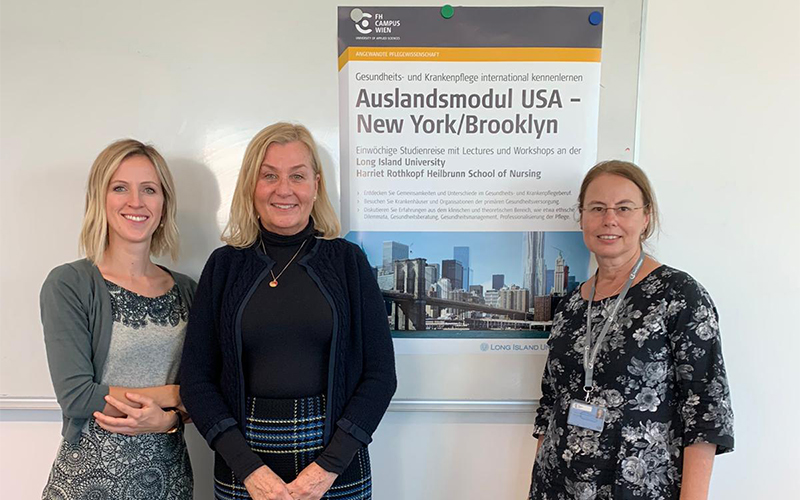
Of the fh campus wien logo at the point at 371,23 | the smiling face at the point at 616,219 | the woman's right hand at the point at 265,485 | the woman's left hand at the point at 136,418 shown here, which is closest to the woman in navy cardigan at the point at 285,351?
the woman's right hand at the point at 265,485

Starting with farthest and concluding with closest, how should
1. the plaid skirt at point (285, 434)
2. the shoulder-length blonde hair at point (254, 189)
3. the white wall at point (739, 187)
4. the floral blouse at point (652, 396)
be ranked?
the white wall at point (739, 187) < the shoulder-length blonde hair at point (254, 189) < the plaid skirt at point (285, 434) < the floral blouse at point (652, 396)

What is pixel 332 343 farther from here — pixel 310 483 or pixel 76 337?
pixel 76 337

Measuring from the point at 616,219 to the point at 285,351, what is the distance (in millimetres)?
991

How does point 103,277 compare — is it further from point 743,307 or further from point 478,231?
point 743,307

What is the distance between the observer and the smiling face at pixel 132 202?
135cm

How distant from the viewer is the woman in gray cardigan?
1.25 m

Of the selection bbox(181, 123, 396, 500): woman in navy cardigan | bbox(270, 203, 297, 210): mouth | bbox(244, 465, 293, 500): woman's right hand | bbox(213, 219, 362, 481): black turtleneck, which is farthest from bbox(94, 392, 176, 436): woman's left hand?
bbox(270, 203, 297, 210): mouth

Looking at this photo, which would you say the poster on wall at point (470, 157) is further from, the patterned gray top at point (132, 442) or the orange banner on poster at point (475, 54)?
the patterned gray top at point (132, 442)

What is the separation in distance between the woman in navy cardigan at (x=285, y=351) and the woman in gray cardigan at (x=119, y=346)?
0.13 metres

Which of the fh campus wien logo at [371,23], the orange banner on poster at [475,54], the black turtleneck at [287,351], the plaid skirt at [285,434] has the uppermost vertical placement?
the fh campus wien logo at [371,23]

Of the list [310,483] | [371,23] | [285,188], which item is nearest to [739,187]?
[371,23]

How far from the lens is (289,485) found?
122cm

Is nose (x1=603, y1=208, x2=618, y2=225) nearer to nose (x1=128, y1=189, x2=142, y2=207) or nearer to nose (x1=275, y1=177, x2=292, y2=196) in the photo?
nose (x1=275, y1=177, x2=292, y2=196)

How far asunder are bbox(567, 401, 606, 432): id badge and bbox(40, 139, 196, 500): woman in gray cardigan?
1.14 metres
